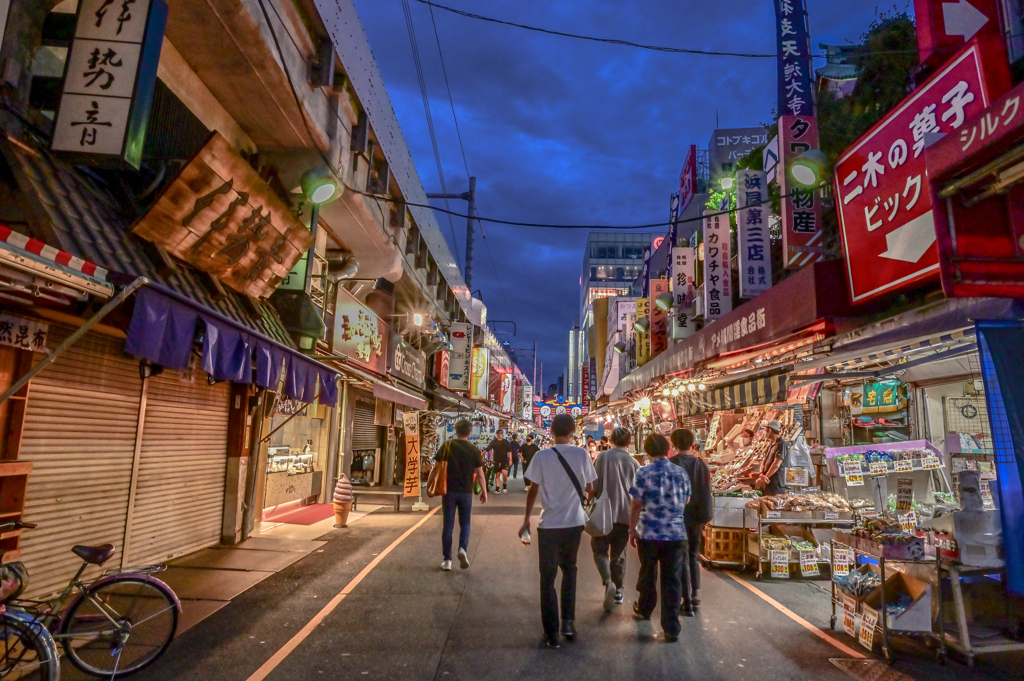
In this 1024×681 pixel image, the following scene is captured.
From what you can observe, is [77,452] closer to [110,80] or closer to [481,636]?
[110,80]

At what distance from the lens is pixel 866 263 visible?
308 inches

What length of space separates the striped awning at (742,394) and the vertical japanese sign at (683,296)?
4.87 metres

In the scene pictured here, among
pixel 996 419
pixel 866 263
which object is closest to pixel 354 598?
pixel 996 419

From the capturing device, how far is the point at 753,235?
12477 mm

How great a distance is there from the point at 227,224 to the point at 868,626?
30.4ft

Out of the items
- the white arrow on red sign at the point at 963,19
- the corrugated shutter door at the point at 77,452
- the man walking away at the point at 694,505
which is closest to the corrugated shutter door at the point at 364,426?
the corrugated shutter door at the point at 77,452

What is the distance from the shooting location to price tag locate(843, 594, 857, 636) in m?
5.53

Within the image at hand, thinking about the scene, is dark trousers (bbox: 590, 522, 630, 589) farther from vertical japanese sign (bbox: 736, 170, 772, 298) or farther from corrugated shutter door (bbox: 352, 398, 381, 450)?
corrugated shutter door (bbox: 352, 398, 381, 450)

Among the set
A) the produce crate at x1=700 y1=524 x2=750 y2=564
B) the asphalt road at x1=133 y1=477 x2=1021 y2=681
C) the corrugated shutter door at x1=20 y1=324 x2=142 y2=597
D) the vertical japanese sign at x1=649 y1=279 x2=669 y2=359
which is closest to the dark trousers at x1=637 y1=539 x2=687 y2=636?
the asphalt road at x1=133 y1=477 x2=1021 y2=681

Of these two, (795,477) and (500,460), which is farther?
(500,460)

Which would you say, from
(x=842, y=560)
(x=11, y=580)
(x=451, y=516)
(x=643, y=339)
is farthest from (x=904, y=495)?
(x=643, y=339)

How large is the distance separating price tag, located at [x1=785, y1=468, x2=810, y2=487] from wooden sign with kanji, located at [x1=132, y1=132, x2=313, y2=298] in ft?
31.2

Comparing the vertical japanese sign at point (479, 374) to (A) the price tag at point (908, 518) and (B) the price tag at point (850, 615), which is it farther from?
(B) the price tag at point (850, 615)

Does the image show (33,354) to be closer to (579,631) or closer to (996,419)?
(579,631)
